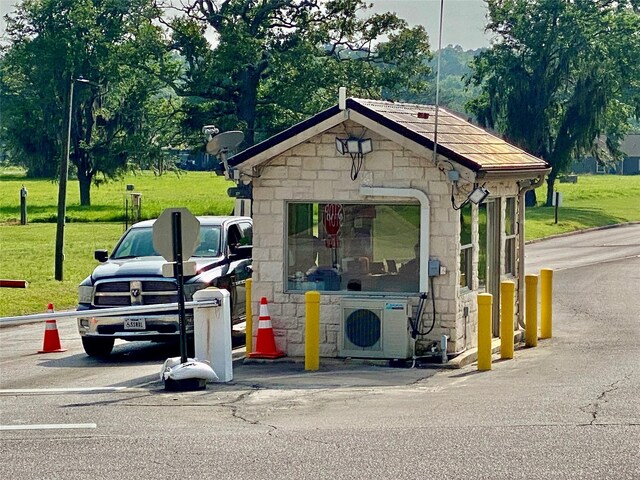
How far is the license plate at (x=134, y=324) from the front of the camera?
16.7 meters

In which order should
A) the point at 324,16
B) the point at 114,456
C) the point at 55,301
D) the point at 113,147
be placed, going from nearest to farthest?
the point at 114,456, the point at 55,301, the point at 324,16, the point at 113,147

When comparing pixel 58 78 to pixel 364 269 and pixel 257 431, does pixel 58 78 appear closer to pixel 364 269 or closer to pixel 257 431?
pixel 364 269

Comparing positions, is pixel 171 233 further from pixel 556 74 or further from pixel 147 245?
pixel 556 74

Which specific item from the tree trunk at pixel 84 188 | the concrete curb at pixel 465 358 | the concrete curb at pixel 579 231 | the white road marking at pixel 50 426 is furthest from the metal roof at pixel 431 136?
the tree trunk at pixel 84 188

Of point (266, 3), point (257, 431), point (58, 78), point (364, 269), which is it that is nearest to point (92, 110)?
point (58, 78)

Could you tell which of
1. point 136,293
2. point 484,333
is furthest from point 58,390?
point 484,333

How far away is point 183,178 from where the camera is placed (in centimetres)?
10144

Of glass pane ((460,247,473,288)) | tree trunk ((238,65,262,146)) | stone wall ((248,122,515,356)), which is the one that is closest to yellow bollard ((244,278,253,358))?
stone wall ((248,122,515,356))

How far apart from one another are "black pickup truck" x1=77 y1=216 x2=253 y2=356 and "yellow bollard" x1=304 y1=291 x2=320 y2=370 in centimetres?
223

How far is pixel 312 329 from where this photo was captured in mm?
15141

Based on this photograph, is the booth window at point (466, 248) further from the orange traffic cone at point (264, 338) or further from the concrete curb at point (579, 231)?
the concrete curb at point (579, 231)

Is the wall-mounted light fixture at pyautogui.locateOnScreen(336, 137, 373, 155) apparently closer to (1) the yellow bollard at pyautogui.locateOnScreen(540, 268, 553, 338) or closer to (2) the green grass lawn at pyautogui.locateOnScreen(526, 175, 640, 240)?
(1) the yellow bollard at pyautogui.locateOnScreen(540, 268, 553, 338)

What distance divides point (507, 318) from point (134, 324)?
516 cm

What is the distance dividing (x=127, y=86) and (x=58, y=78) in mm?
5253
